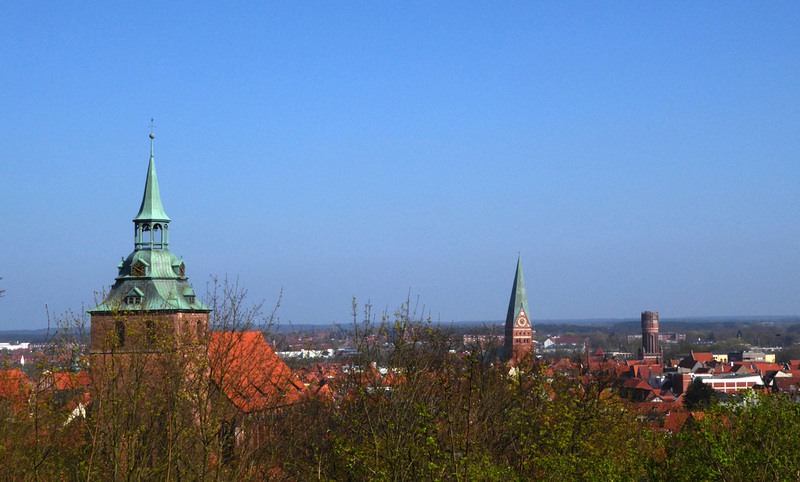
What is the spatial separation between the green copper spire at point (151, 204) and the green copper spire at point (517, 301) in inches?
3273

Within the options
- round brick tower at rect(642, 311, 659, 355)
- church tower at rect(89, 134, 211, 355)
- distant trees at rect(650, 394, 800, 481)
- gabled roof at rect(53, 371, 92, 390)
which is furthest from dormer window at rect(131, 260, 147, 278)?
round brick tower at rect(642, 311, 659, 355)

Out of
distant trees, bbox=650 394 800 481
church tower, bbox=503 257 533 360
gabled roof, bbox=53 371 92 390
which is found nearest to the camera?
distant trees, bbox=650 394 800 481

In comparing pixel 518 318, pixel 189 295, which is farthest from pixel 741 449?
pixel 518 318

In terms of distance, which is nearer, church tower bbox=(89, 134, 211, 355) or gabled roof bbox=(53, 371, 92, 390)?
gabled roof bbox=(53, 371, 92, 390)

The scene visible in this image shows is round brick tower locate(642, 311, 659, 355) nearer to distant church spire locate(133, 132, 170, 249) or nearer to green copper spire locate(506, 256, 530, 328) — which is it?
green copper spire locate(506, 256, 530, 328)

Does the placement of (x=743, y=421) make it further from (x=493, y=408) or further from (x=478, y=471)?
(x=493, y=408)

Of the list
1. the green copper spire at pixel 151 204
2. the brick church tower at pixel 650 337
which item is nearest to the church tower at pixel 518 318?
the brick church tower at pixel 650 337

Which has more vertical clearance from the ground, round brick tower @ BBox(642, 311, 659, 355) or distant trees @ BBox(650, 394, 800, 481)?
distant trees @ BBox(650, 394, 800, 481)

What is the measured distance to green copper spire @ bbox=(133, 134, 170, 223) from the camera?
125 feet

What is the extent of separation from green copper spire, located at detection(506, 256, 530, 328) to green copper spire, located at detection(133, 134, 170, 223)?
273ft

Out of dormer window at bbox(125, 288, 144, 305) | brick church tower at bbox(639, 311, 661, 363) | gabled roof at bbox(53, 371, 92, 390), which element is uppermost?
dormer window at bbox(125, 288, 144, 305)

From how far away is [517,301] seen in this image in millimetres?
119438

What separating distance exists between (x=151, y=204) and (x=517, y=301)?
85.5m

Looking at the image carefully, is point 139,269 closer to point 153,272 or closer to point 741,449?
point 153,272
